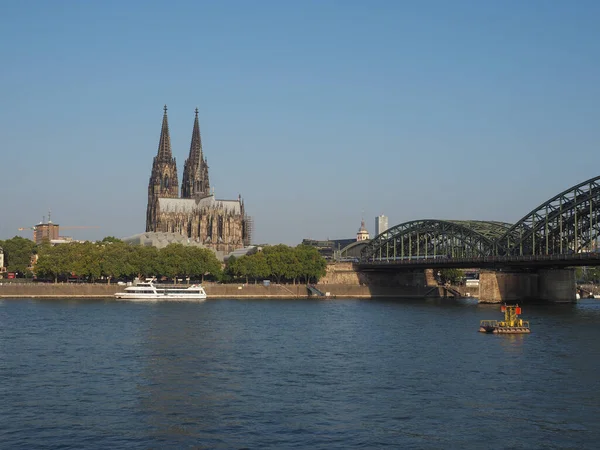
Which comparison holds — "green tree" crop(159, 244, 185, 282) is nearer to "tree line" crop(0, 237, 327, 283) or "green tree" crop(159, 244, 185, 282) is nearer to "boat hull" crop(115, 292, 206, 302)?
"tree line" crop(0, 237, 327, 283)

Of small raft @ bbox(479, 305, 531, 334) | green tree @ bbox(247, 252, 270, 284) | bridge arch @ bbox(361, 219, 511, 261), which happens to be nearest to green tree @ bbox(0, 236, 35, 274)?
green tree @ bbox(247, 252, 270, 284)

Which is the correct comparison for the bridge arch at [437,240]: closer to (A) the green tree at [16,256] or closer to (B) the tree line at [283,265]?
(B) the tree line at [283,265]

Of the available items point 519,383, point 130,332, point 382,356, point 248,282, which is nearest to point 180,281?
point 248,282

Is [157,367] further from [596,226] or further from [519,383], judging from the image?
[596,226]

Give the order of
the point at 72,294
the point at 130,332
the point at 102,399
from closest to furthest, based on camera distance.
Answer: the point at 102,399, the point at 130,332, the point at 72,294

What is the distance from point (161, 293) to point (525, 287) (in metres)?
59.6

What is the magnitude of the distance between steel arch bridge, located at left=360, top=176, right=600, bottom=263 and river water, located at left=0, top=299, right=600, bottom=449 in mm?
48440

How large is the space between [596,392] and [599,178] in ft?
272

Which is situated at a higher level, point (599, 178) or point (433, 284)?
point (599, 178)

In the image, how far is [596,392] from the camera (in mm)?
47938

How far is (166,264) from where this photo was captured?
550 feet

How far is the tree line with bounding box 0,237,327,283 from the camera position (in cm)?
16200

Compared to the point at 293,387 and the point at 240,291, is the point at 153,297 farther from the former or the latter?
the point at 293,387

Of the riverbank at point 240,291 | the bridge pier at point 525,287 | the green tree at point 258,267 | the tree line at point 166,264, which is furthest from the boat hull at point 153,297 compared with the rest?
the bridge pier at point 525,287
